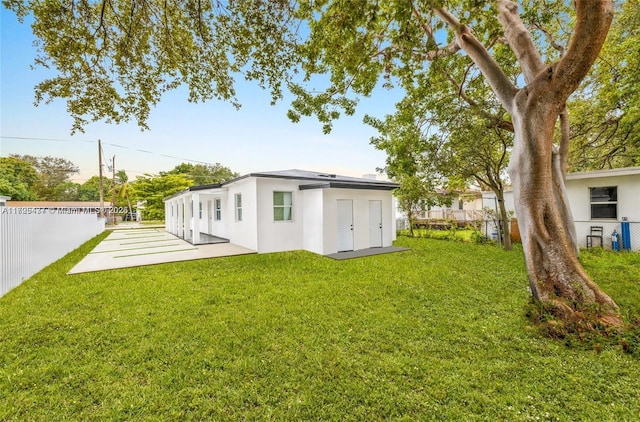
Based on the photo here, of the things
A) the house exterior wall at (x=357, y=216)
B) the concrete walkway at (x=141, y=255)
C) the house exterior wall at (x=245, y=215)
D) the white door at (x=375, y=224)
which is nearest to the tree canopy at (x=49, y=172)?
the concrete walkway at (x=141, y=255)

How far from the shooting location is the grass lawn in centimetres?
229

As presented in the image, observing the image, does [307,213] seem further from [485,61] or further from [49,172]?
[49,172]

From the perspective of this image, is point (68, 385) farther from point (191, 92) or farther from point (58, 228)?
point (58, 228)

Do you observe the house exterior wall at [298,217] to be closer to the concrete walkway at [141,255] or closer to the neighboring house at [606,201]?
the concrete walkway at [141,255]

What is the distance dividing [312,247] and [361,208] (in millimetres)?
2498

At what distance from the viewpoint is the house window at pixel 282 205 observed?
10.1 meters

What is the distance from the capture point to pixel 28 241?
6234 mm

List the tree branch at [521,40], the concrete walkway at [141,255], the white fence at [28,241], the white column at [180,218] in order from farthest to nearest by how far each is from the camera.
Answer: the white column at [180,218] < the concrete walkway at [141,255] < the white fence at [28,241] < the tree branch at [521,40]

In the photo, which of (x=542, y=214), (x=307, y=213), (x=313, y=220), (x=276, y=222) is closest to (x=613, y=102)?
(x=542, y=214)

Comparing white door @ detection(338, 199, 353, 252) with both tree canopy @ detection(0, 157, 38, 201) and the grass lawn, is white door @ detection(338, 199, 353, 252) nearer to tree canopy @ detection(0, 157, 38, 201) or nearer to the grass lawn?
the grass lawn

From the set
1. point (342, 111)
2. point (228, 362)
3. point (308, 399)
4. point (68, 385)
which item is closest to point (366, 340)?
point (308, 399)

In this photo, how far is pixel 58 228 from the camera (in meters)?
8.89

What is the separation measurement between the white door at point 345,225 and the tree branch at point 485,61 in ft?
19.1

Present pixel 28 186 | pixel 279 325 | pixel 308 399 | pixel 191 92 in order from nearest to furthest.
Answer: pixel 308 399, pixel 279 325, pixel 191 92, pixel 28 186
